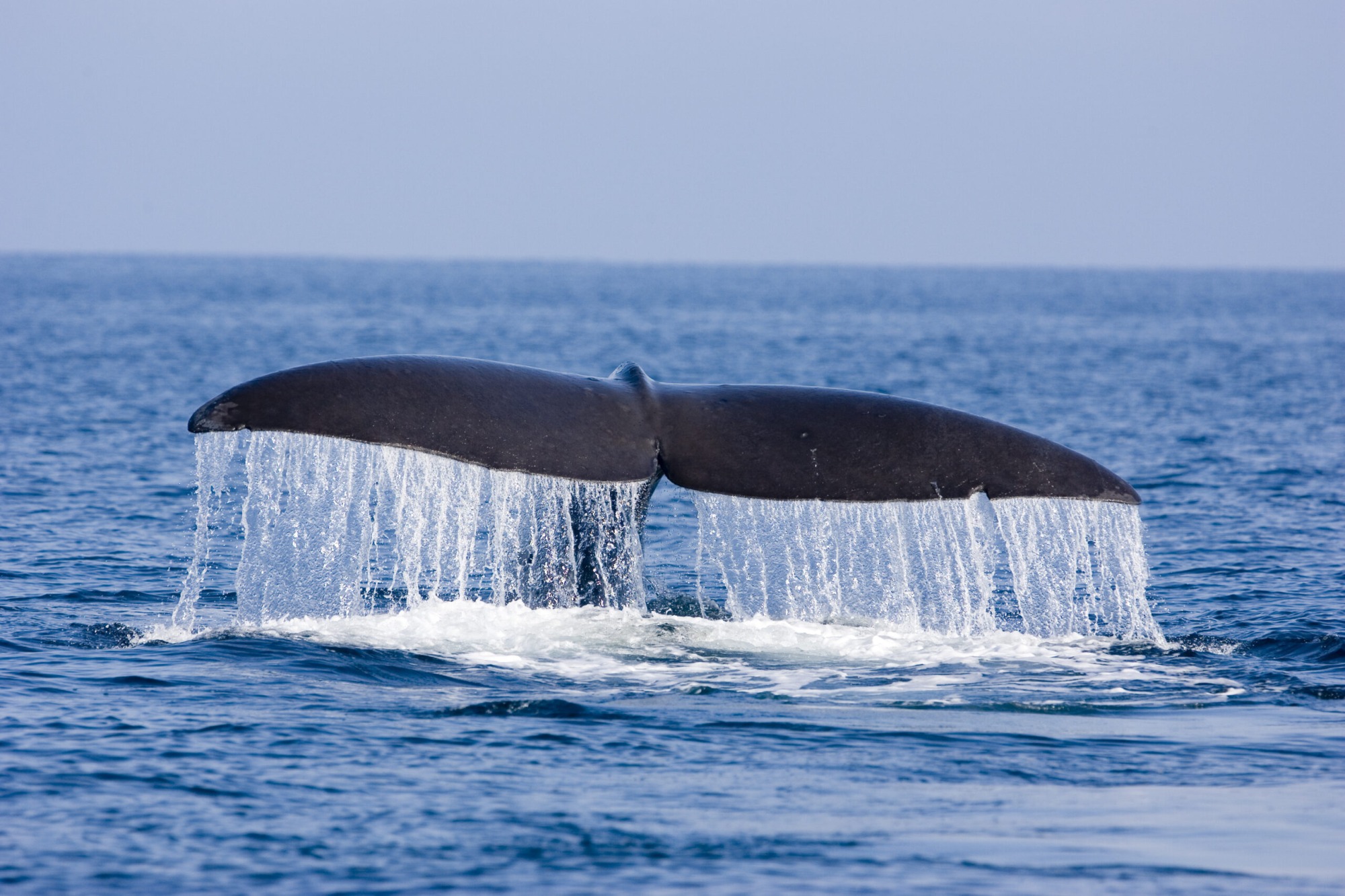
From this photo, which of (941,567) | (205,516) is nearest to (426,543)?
(941,567)

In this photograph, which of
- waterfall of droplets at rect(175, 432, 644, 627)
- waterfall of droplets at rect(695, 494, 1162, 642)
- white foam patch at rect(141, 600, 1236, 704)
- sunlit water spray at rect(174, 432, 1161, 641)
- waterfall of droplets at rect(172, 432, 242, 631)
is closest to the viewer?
waterfall of droplets at rect(172, 432, 242, 631)

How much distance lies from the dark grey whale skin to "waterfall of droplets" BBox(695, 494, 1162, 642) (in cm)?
14

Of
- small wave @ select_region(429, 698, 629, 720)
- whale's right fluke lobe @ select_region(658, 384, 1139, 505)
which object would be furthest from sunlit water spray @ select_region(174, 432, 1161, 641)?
small wave @ select_region(429, 698, 629, 720)

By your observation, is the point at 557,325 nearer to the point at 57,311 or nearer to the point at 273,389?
the point at 57,311

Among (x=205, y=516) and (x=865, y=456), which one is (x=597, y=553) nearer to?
(x=865, y=456)

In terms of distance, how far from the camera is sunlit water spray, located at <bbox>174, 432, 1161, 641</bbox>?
8.10 metres

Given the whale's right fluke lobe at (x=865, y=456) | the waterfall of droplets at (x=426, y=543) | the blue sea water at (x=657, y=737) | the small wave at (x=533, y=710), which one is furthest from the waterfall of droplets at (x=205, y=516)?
the whale's right fluke lobe at (x=865, y=456)

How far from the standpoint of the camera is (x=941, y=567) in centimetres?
1326

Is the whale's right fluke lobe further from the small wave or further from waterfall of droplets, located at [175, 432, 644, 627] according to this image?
the small wave

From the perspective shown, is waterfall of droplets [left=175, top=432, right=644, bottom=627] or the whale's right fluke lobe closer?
the whale's right fluke lobe

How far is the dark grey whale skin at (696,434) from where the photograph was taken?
6820 millimetres

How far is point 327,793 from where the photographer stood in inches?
256

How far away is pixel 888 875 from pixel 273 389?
114 inches

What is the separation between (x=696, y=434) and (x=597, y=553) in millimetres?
1208
